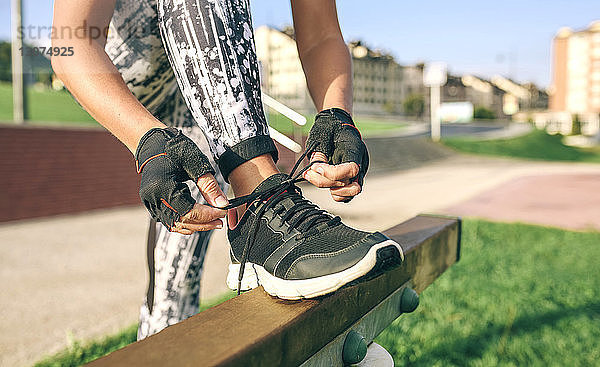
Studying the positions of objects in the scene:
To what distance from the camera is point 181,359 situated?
40cm

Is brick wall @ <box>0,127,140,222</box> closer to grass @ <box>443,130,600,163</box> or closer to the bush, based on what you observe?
grass @ <box>443,130,600,163</box>

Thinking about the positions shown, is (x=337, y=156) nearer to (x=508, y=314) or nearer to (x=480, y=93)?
(x=508, y=314)

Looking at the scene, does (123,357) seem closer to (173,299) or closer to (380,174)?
(173,299)

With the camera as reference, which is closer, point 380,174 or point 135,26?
point 135,26

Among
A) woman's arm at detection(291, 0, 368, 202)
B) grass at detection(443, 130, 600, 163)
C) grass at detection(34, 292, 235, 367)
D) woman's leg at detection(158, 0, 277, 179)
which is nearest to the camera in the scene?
woman's leg at detection(158, 0, 277, 179)

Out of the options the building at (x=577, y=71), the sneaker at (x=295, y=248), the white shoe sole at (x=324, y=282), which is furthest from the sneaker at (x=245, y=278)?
the building at (x=577, y=71)

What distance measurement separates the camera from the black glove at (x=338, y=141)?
71cm

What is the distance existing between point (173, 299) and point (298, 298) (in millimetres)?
578

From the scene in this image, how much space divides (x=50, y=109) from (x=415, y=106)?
35216mm

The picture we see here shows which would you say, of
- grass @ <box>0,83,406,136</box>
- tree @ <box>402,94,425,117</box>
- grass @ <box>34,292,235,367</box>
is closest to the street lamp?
grass @ <box>0,83,406,136</box>

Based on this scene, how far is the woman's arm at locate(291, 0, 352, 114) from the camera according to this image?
86 cm

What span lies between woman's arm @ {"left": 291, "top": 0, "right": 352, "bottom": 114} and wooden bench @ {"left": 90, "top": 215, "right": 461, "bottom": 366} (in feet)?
1.10

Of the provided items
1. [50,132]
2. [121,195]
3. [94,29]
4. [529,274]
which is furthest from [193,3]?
[121,195]

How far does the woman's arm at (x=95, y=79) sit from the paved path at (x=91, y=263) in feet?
4.85
